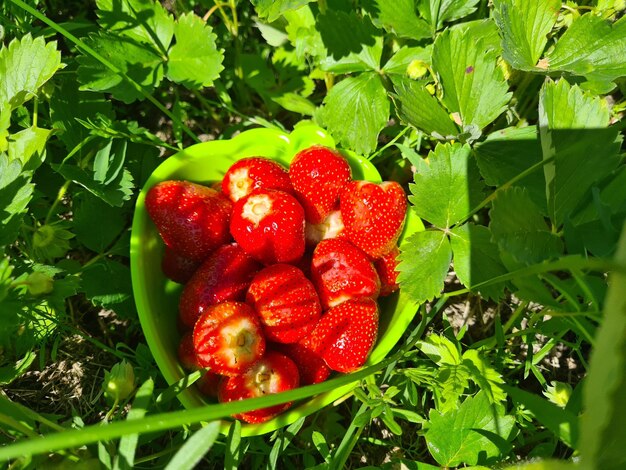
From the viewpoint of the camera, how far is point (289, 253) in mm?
1210

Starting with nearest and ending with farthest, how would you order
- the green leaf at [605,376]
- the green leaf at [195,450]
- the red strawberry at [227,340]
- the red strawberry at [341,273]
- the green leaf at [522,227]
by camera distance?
1. the green leaf at [605,376]
2. the green leaf at [195,450]
3. the green leaf at [522,227]
4. the red strawberry at [227,340]
5. the red strawberry at [341,273]

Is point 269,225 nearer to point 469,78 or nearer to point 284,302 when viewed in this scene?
point 284,302

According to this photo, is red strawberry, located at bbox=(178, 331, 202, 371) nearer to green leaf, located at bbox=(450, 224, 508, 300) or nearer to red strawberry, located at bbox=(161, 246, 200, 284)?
red strawberry, located at bbox=(161, 246, 200, 284)

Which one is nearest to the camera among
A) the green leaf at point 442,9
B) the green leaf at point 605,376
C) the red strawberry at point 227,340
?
the green leaf at point 605,376

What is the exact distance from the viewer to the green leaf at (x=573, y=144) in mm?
1003

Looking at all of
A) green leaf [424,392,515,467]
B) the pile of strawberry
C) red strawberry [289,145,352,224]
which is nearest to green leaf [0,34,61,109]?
the pile of strawberry

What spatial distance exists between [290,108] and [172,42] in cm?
33

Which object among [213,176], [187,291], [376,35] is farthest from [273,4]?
[187,291]

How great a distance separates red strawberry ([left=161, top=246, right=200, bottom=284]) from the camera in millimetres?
1242

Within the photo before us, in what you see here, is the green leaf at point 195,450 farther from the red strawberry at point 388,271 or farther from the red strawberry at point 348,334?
the red strawberry at point 388,271

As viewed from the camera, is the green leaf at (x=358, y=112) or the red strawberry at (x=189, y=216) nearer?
the red strawberry at (x=189, y=216)

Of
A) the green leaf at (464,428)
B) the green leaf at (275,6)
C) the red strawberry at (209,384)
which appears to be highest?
the green leaf at (275,6)

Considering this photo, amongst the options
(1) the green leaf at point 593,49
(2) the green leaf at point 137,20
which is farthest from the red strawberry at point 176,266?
(1) the green leaf at point 593,49

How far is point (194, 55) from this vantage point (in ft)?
4.36
